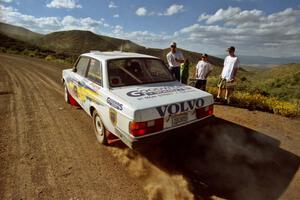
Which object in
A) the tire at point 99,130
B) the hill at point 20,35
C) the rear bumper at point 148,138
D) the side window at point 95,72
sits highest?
the hill at point 20,35

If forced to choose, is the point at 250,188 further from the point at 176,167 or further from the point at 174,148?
the point at 174,148

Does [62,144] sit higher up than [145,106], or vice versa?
[145,106]

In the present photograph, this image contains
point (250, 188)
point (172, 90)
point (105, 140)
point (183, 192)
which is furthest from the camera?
point (105, 140)

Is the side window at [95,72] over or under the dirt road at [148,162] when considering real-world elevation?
over

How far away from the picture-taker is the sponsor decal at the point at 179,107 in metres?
2.92

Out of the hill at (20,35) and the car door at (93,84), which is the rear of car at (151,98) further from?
the hill at (20,35)

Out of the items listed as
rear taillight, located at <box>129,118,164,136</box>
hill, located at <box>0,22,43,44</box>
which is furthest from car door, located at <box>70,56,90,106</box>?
hill, located at <box>0,22,43,44</box>

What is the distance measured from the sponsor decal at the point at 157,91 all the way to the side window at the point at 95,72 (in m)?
0.80

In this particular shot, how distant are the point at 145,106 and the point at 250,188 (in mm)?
1953

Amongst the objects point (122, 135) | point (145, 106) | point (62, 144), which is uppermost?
point (145, 106)

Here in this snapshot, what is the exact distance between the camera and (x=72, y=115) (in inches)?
216

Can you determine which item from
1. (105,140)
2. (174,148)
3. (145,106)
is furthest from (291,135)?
(105,140)

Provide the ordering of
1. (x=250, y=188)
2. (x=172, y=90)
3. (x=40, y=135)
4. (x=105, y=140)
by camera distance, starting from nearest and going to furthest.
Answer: (x=250, y=188) → (x=172, y=90) → (x=105, y=140) → (x=40, y=135)

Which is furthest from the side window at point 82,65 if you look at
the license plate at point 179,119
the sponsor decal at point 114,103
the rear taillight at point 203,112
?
the rear taillight at point 203,112
